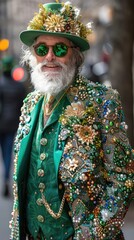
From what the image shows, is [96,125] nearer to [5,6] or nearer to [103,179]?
[103,179]

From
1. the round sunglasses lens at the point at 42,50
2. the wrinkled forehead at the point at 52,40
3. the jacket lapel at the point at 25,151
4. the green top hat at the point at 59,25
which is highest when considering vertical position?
the green top hat at the point at 59,25

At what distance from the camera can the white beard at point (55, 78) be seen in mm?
3947

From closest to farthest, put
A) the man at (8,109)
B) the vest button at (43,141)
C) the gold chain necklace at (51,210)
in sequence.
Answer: the gold chain necklace at (51,210) → the vest button at (43,141) → the man at (8,109)

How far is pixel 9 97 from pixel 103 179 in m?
6.53

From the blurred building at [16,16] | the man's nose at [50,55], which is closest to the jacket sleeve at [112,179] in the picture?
the man's nose at [50,55]

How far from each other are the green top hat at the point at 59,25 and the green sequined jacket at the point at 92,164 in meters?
0.32

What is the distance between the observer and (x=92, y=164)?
12.2ft

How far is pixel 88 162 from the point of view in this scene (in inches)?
146

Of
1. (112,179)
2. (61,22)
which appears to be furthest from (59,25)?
(112,179)

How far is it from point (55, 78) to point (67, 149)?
0.44 metres

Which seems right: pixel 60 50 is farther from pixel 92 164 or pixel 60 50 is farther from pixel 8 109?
pixel 8 109

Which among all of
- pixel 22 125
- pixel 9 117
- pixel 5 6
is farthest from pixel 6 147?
pixel 5 6

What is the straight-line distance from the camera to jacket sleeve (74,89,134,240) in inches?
144

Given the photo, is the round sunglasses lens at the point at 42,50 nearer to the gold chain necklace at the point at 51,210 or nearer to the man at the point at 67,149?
the man at the point at 67,149
